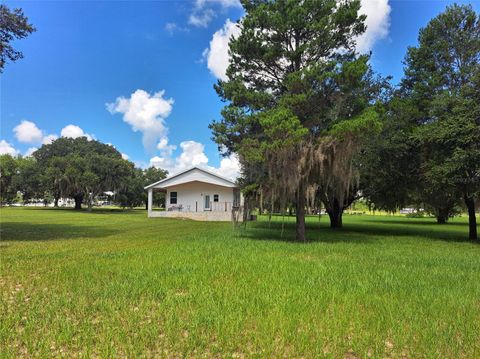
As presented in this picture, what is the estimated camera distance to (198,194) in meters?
34.6

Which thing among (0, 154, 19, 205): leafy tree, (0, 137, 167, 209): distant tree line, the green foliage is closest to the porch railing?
(0, 137, 167, 209): distant tree line

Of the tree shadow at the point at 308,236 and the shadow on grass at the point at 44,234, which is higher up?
the shadow on grass at the point at 44,234

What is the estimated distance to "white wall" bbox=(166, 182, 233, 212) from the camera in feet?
112

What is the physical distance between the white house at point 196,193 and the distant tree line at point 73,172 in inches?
628

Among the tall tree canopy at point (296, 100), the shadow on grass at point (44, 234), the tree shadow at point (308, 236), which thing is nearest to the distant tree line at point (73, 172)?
the shadow on grass at point (44, 234)

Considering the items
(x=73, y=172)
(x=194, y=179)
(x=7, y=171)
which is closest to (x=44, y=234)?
(x=194, y=179)

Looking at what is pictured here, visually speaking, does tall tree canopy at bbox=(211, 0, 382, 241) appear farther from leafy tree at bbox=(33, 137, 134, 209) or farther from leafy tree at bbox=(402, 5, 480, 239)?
leafy tree at bbox=(33, 137, 134, 209)

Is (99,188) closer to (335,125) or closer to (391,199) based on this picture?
(391,199)

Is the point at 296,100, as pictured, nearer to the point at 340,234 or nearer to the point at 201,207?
the point at 340,234

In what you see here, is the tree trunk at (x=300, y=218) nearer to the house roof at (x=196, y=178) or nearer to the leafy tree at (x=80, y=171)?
the house roof at (x=196, y=178)

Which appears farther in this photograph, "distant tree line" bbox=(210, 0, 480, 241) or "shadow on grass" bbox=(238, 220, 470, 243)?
"shadow on grass" bbox=(238, 220, 470, 243)

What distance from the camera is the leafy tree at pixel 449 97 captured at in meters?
14.3

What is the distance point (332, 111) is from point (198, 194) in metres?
22.8

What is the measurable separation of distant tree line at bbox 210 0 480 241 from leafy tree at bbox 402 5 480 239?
0.15ft
